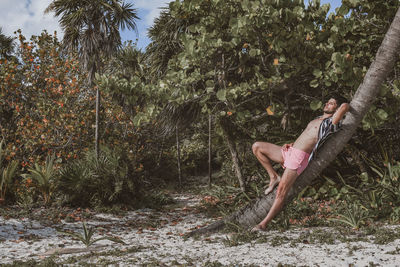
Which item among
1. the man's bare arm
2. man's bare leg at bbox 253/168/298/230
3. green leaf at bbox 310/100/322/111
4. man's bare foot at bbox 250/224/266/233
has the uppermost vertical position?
green leaf at bbox 310/100/322/111

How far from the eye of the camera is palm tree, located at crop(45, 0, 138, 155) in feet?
27.6

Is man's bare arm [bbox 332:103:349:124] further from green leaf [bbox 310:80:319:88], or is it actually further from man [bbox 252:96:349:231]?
green leaf [bbox 310:80:319:88]

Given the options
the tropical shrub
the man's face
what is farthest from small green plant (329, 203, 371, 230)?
the tropical shrub

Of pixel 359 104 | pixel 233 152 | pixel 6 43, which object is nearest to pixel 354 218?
pixel 359 104

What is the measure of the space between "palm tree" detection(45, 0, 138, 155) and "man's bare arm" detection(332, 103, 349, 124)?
5932 mm

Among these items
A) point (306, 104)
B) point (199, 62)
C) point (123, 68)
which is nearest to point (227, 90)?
point (199, 62)

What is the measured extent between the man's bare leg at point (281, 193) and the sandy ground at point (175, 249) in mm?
175

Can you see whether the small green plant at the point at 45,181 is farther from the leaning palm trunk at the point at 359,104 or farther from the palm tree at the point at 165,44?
the leaning palm trunk at the point at 359,104

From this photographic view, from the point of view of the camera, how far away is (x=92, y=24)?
338 inches

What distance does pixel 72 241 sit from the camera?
4781mm

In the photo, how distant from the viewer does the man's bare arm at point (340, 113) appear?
3.86 metres

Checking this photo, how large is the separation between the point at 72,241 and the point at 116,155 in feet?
10.1

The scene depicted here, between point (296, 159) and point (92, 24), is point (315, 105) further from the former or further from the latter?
point (92, 24)

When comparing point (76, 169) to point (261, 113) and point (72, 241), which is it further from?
point (261, 113)
